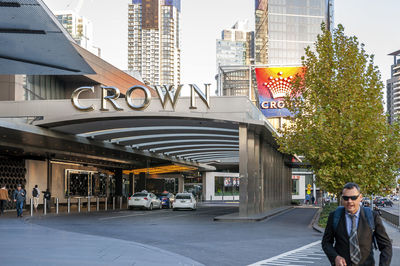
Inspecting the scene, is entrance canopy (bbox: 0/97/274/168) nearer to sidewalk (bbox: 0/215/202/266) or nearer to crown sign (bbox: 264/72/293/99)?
sidewalk (bbox: 0/215/202/266)

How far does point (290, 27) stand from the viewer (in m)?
164

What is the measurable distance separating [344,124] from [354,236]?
18264 millimetres

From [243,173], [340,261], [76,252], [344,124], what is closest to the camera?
[340,261]

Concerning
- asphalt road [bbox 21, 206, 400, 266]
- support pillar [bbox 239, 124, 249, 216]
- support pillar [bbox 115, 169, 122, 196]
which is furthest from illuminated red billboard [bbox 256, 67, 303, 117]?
asphalt road [bbox 21, 206, 400, 266]

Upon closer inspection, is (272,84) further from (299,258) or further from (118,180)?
(299,258)

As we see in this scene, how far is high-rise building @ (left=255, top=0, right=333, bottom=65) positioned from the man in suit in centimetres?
15840

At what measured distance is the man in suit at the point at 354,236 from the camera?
546 cm

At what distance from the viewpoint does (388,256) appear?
555 centimetres

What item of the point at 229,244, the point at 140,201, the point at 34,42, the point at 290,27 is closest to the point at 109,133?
the point at 140,201

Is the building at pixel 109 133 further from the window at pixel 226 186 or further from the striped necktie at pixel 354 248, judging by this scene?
the window at pixel 226 186

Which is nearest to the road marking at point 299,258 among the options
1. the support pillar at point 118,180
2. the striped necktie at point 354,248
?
the striped necktie at point 354,248

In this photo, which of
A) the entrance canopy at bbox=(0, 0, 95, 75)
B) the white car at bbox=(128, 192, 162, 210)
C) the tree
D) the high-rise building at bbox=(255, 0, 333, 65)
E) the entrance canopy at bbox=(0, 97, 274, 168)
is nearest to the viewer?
the entrance canopy at bbox=(0, 0, 95, 75)

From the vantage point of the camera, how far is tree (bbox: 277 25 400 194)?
23.0 m

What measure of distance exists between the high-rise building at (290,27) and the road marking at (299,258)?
149 metres
